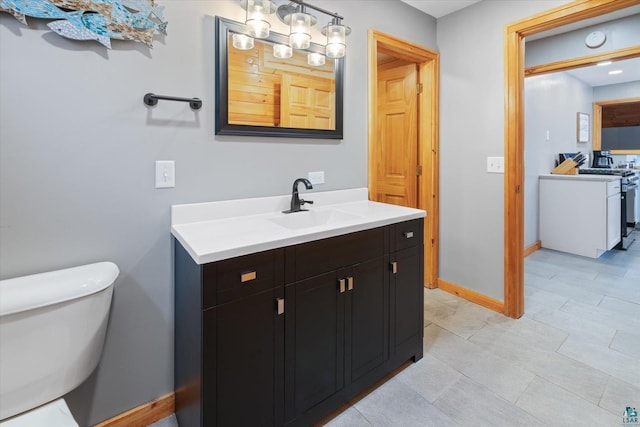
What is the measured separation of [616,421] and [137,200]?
240 cm

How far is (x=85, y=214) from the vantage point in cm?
136

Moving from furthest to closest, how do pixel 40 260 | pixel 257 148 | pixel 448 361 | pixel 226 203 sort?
pixel 448 361, pixel 257 148, pixel 226 203, pixel 40 260

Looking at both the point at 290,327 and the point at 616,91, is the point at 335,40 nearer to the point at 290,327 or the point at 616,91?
the point at 290,327

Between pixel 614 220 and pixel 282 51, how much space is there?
4431 mm

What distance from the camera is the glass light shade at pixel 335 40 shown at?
192cm

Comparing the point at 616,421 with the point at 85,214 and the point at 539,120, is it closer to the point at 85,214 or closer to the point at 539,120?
the point at 85,214

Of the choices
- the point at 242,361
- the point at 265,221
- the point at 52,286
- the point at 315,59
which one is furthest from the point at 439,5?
the point at 52,286

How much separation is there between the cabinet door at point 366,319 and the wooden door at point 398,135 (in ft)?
4.71

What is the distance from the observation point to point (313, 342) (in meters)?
1.45

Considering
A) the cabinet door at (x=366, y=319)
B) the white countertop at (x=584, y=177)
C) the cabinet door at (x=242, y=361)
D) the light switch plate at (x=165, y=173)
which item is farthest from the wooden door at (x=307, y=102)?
the white countertop at (x=584, y=177)

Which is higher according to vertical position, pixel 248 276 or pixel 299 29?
pixel 299 29

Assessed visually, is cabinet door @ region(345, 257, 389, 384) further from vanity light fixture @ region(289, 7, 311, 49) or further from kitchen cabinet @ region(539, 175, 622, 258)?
kitchen cabinet @ region(539, 175, 622, 258)

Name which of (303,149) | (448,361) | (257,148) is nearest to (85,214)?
(257,148)

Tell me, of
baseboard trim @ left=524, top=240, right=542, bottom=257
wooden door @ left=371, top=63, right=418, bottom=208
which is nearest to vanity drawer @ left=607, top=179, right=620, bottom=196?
baseboard trim @ left=524, top=240, right=542, bottom=257
